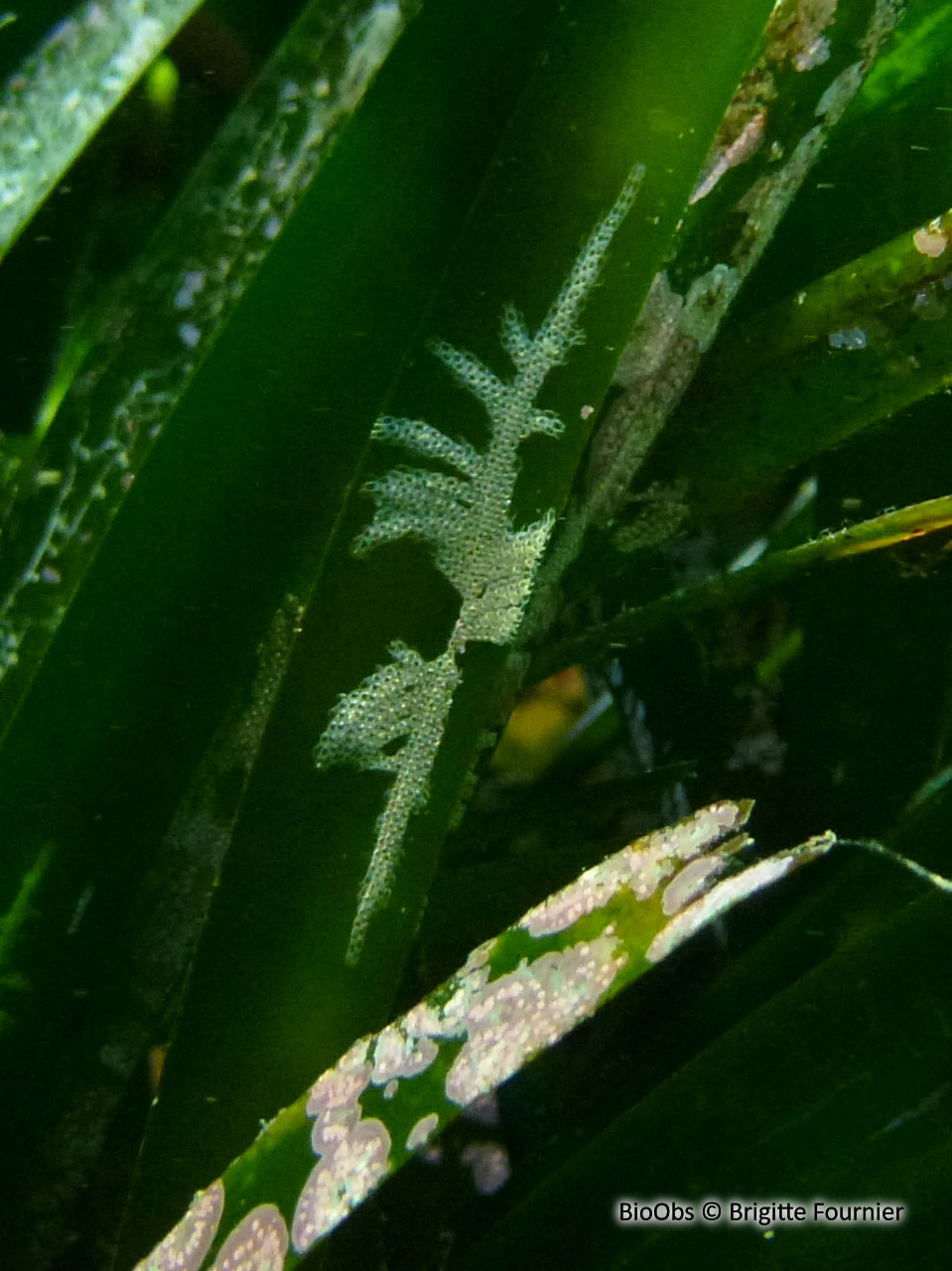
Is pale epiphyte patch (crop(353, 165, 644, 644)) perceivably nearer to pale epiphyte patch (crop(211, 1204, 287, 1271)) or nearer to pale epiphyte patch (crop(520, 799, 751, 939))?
pale epiphyte patch (crop(520, 799, 751, 939))

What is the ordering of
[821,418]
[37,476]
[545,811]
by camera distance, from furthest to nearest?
[545,811] → [821,418] → [37,476]

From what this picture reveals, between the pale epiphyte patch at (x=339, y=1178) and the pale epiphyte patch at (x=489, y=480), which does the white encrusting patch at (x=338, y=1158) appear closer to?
the pale epiphyte patch at (x=339, y=1178)

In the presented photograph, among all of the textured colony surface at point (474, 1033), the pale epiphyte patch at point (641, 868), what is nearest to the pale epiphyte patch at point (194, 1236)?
the textured colony surface at point (474, 1033)

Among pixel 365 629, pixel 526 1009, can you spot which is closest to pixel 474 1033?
pixel 526 1009

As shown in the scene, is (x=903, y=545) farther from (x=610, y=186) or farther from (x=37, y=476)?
(x=37, y=476)

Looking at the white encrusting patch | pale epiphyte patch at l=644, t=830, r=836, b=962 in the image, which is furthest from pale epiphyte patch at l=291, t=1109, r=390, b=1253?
pale epiphyte patch at l=644, t=830, r=836, b=962

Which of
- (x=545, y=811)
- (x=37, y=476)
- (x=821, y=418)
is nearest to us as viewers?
(x=37, y=476)

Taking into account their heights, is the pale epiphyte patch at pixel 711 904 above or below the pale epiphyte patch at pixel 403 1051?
above

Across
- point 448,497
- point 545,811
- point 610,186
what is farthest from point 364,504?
point 545,811
